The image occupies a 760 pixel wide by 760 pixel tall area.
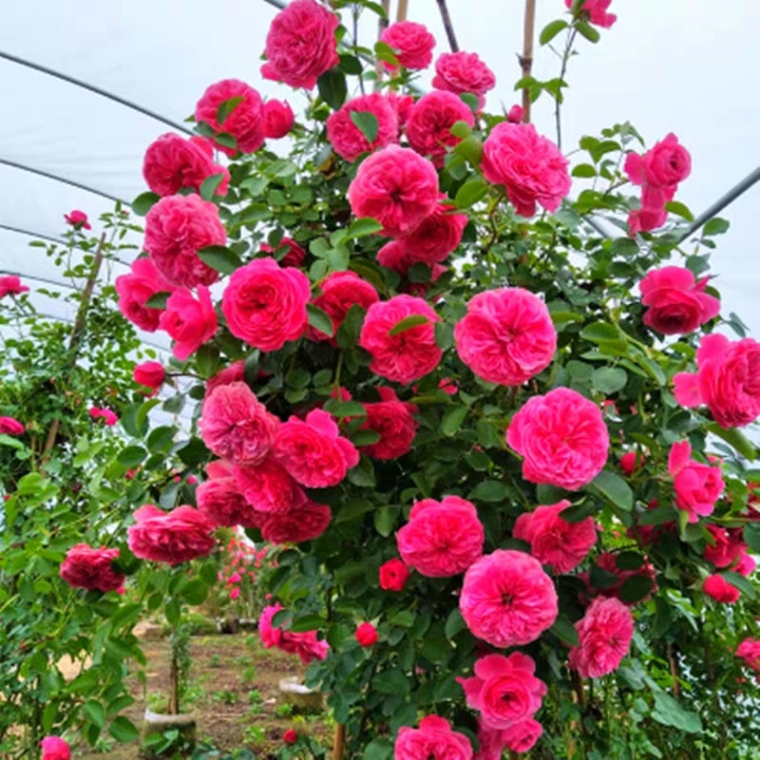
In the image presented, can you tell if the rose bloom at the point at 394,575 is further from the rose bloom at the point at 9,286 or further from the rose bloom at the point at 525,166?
the rose bloom at the point at 9,286

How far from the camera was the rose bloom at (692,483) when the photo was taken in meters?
0.75

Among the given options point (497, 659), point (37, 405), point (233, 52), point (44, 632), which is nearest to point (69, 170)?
point (233, 52)

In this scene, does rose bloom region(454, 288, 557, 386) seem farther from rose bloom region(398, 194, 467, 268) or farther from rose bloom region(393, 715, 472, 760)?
rose bloom region(393, 715, 472, 760)

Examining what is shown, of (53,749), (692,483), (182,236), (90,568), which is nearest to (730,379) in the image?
(692,483)

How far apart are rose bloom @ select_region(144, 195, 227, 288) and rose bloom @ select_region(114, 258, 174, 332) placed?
0.06 metres

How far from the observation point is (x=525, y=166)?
817mm

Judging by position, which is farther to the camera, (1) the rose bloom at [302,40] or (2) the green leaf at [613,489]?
(1) the rose bloom at [302,40]

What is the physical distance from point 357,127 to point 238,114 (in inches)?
6.1

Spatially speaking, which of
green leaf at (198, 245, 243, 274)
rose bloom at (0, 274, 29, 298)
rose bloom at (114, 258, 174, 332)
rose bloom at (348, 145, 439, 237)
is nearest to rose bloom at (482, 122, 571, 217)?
rose bloom at (348, 145, 439, 237)

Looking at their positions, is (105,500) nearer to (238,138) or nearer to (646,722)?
(238,138)

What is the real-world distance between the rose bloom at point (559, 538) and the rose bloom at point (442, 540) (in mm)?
60

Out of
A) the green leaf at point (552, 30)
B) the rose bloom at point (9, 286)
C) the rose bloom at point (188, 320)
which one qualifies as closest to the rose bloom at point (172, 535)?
the rose bloom at point (188, 320)

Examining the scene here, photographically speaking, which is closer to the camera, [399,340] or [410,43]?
[399,340]

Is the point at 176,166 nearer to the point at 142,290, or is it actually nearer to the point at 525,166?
the point at 142,290
